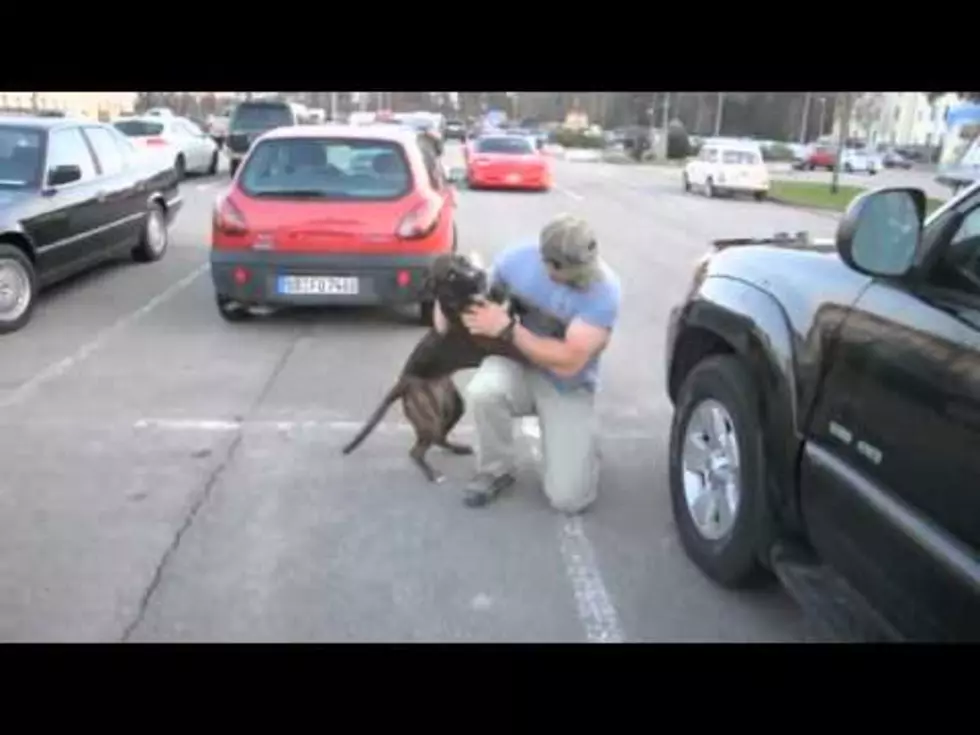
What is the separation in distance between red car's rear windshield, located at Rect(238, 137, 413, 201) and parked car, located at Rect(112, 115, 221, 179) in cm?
1208

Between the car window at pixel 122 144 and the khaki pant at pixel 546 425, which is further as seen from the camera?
the car window at pixel 122 144

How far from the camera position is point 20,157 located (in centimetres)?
769

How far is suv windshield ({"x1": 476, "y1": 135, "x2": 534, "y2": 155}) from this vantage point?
23.0 m

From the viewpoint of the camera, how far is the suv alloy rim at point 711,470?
338 cm

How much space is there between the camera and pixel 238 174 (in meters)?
7.30

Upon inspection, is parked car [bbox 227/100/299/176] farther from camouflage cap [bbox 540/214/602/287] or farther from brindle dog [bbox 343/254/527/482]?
camouflage cap [bbox 540/214/602/287]

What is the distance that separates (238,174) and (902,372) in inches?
234

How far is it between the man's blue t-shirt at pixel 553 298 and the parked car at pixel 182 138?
52.1ft

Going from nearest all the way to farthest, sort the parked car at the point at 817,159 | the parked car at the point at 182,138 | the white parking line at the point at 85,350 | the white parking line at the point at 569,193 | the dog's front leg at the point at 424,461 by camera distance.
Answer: the dog's front leg at the point at 424,461
the white parking line at the point at 85,350
the parked car at the point at 182,138
the white parking line at the point at 569,193
the parked car at the point at 817,159

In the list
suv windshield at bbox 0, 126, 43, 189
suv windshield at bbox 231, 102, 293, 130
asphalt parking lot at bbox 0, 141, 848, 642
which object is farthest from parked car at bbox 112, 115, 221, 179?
asphalt parking lot at bbox 0, 141, 848, 642

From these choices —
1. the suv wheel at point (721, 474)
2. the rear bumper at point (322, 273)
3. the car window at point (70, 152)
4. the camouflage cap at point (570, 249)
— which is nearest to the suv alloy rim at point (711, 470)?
the suv wheel at point (721, 474)

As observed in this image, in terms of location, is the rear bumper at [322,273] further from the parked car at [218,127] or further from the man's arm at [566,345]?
the parked car at [218,127]
